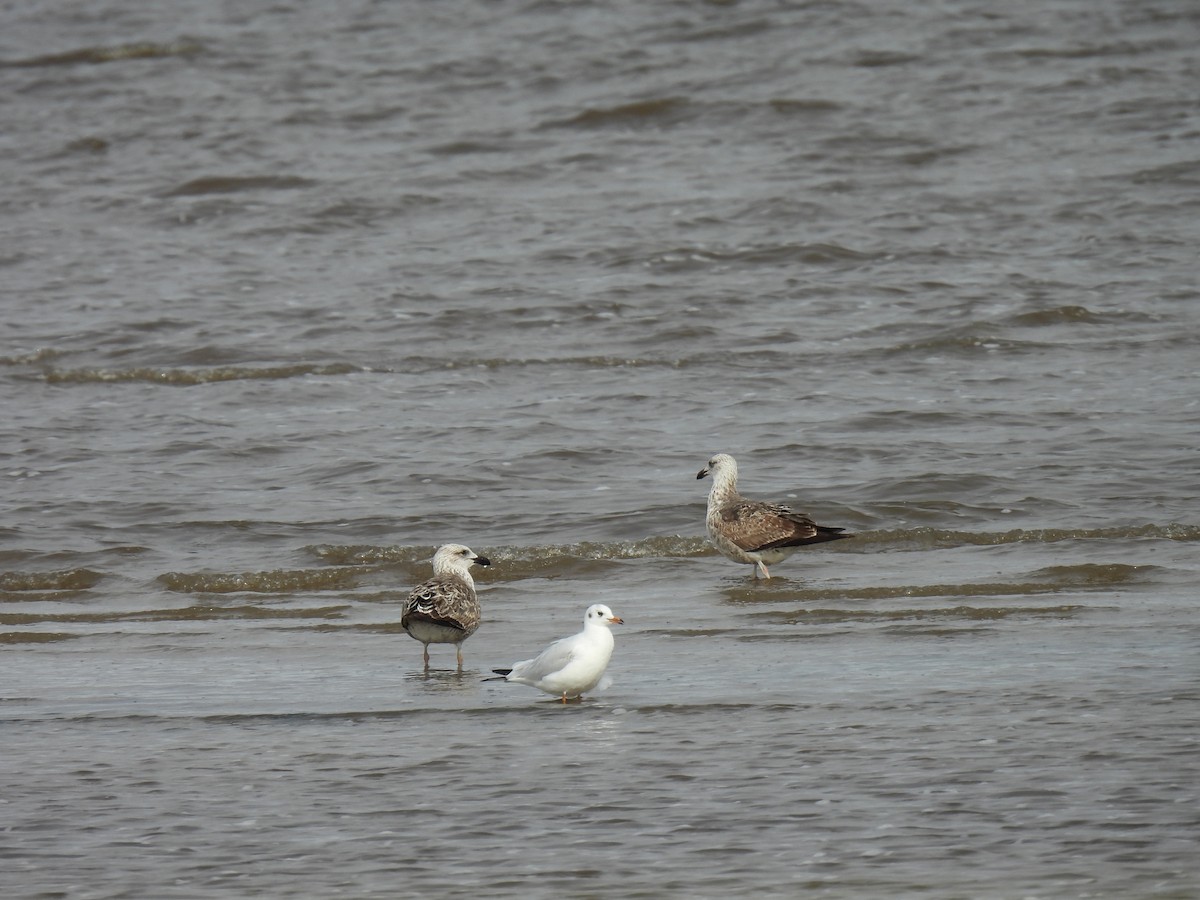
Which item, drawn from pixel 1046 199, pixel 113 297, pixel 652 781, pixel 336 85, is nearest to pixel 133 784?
pixel 652 781

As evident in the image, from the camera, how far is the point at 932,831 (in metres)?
4.94

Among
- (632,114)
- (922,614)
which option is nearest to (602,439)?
(922,614)

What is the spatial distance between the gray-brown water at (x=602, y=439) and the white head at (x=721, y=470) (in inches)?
18.2

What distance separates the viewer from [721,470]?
38.8ft

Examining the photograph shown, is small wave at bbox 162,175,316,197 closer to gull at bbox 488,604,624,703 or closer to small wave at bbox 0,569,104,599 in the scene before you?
small wave at bbox 0,569,104,599

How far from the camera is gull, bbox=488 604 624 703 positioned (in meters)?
6.92

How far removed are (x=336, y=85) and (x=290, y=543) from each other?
1861cm

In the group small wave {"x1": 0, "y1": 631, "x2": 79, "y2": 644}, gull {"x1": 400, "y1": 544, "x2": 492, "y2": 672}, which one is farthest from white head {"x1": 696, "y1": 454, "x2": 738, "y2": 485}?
small wave {"x1": 0, "y1": 631, "x2": 79, "y2": 644}

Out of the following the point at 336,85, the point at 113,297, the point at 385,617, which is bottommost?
the point at 385,617

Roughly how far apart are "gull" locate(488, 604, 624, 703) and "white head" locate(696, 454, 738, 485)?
4.55 metres

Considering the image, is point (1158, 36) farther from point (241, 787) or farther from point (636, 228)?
point (241, 787)

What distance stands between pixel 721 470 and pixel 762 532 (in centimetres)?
118

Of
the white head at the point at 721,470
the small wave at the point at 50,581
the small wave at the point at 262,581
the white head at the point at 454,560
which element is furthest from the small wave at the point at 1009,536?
the small wave at the point at 50,581

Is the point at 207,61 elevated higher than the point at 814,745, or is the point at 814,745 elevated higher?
the point at 207,61
